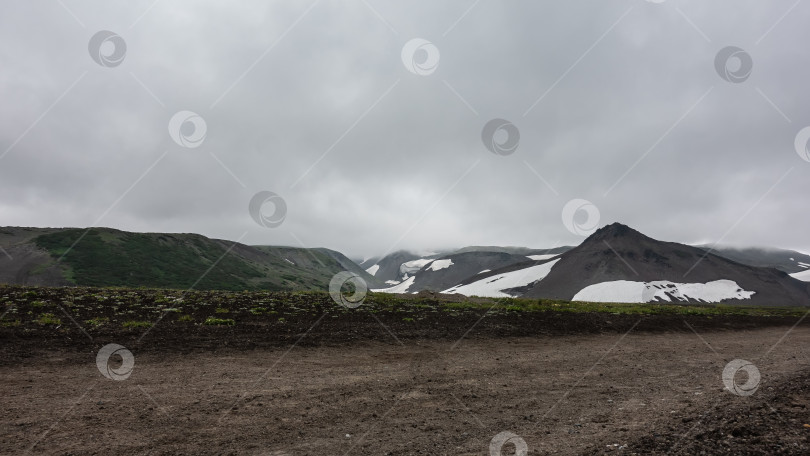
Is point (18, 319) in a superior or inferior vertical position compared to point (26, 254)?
inferior

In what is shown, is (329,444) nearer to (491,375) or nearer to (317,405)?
(317,405)

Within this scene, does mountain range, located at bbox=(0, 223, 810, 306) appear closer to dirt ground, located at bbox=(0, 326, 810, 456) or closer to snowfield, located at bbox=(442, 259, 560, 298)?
snowfield, located at bbox=(442, 259, 560, 298)

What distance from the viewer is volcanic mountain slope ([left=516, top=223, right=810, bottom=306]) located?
137m

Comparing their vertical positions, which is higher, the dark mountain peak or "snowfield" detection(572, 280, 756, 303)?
the dark mountain peak

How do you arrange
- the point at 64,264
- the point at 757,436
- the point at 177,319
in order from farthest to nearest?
the point at 64,264 → the point at 177,319 → the point at 757,436

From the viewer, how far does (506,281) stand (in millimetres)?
178625

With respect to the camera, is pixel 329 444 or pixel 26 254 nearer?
pixel 329 444

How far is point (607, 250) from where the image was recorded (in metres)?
175

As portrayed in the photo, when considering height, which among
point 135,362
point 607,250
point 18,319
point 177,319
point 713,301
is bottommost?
point 713,301

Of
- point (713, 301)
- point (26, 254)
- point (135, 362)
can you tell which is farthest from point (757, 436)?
point (26, 254)

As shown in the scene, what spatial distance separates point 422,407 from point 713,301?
15942cm

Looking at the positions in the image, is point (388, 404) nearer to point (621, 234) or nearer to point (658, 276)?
point (658, 276)

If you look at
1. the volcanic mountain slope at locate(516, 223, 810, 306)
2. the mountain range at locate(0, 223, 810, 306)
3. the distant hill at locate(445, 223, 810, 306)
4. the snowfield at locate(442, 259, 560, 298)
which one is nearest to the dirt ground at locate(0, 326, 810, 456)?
the distant hill at locate(445, 223, 810, 306)

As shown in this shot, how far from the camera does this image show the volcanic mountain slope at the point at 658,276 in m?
137
